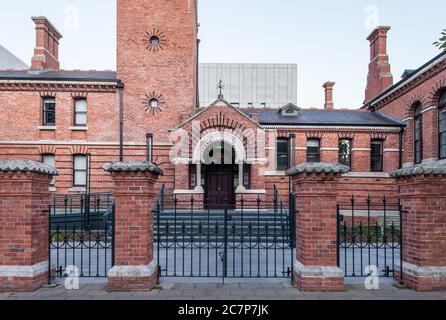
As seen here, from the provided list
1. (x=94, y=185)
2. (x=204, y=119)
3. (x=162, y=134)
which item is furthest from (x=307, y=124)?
(x=94, y=185)

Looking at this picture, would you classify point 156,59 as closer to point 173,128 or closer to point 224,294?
point 173,128

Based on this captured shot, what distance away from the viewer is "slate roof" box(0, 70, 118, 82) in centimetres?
1881

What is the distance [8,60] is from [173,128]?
71.7 feet

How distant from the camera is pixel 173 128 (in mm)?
18781

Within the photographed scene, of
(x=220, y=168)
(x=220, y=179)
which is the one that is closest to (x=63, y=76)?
(x=220, y=168)

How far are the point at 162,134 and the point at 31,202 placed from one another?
13197mm

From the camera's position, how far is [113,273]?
6.19 metres

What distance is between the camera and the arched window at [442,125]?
684 inches

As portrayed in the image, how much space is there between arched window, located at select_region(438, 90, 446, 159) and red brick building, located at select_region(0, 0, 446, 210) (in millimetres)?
52

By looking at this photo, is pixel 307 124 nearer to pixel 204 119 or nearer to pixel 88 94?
pixel 204 119

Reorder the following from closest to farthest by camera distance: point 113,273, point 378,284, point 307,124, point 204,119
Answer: point 113,273 < point 378,284 < point 204,119 < point 307,124

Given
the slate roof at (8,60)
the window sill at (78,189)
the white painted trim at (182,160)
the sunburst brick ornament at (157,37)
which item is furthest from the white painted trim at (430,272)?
the slate roof at (8,60)

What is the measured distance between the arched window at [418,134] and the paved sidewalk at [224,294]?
50.1 feet

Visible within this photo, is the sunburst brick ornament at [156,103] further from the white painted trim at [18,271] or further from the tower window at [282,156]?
the white painted trim at [18,271]
